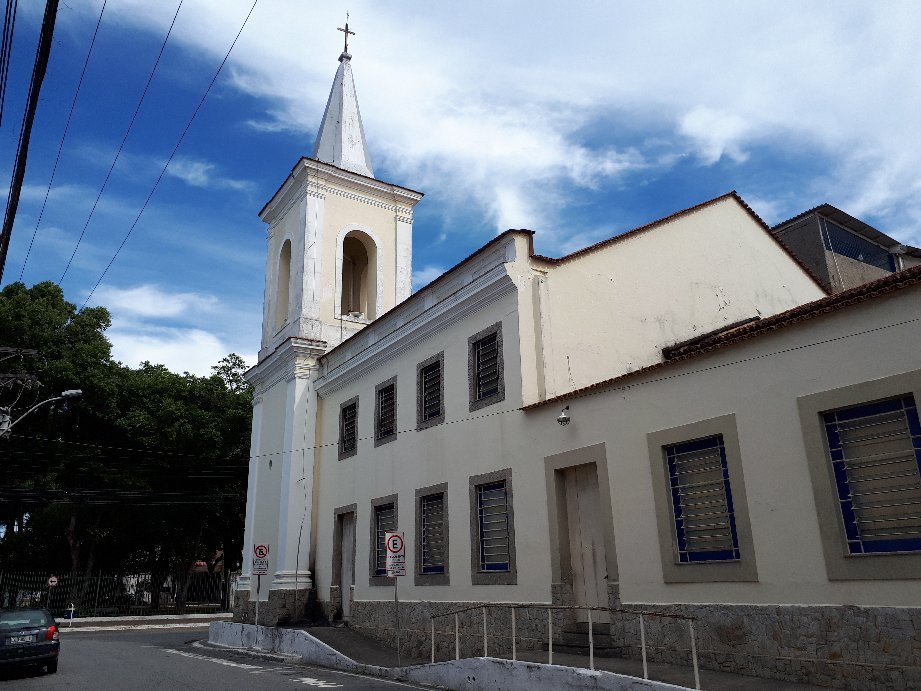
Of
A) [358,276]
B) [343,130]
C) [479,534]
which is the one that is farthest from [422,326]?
[343,130]

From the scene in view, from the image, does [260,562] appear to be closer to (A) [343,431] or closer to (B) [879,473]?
(A) [343,431]

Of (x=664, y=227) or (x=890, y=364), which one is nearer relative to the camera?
(x=890, y=364)

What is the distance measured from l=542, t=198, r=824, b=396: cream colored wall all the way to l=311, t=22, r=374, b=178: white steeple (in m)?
11.9

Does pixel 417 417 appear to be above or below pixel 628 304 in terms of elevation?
below

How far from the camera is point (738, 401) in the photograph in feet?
31.1

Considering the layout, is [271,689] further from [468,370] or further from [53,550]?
[53,550]

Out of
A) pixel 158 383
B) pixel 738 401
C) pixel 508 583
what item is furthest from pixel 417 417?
pixel 158 383

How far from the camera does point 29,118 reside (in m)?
7.56

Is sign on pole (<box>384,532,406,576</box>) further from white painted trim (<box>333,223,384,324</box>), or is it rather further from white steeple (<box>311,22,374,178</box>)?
white steeple (<box>311,22,374,178</box>)

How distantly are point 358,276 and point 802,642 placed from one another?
19226 millimetres

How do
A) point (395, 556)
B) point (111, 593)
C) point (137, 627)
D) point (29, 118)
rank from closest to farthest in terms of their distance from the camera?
point (29, 118) < point (395, 556) < point (137, 627) < point (111, 593)

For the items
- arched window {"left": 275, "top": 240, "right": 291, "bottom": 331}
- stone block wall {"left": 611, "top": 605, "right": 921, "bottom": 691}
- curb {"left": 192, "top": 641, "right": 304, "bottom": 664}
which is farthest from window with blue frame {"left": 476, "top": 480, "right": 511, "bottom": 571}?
arched window {"left": 275, "top": 240, "right": 291, "bottom": 331}

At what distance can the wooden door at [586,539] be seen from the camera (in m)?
11.2

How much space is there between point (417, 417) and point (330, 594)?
5544 millimetres
